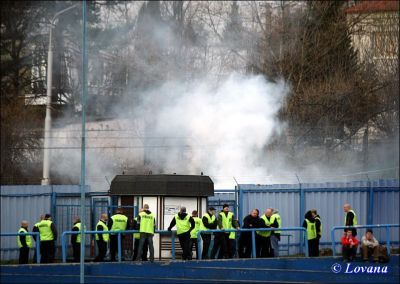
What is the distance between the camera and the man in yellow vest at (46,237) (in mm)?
27438

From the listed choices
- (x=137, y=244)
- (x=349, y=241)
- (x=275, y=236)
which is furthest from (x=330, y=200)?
(x=137, y=244)

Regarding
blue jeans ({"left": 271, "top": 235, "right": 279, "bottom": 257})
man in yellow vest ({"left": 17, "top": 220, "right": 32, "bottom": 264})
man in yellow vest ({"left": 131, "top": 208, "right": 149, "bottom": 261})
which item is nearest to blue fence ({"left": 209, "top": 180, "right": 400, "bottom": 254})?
blue jeans ({"left": 271, "top": 235, "right": 279, "bottom": 257})

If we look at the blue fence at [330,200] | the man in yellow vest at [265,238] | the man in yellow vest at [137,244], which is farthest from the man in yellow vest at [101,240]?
the blue fence at [330,200]

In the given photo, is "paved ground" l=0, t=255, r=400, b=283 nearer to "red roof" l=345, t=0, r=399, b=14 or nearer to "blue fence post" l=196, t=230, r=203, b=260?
"blue fence post" l=196, t=230, r=203, b=260

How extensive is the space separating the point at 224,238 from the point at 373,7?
29.0m

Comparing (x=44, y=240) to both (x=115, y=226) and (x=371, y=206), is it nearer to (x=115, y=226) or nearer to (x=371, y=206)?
(x=115, y=226)

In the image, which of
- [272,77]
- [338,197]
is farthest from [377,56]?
[338,197]

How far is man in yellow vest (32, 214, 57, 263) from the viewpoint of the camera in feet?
90.0

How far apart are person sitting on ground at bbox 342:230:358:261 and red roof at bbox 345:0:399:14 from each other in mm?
28071

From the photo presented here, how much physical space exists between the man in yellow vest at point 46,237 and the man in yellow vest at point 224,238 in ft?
13.3

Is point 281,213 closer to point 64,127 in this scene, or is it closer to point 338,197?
point 338,197

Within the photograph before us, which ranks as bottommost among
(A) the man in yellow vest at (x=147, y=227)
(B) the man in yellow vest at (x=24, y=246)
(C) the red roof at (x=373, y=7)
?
(B) the man in yellow vest at (x=24, y=246)

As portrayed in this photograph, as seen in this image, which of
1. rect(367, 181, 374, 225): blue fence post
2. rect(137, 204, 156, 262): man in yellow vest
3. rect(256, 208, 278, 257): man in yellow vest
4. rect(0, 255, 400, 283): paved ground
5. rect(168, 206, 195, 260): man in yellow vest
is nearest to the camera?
rect(0, 255, 400, 283): paved ground

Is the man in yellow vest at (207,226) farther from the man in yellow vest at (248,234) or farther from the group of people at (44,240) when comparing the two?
the group of people at (44,240)
